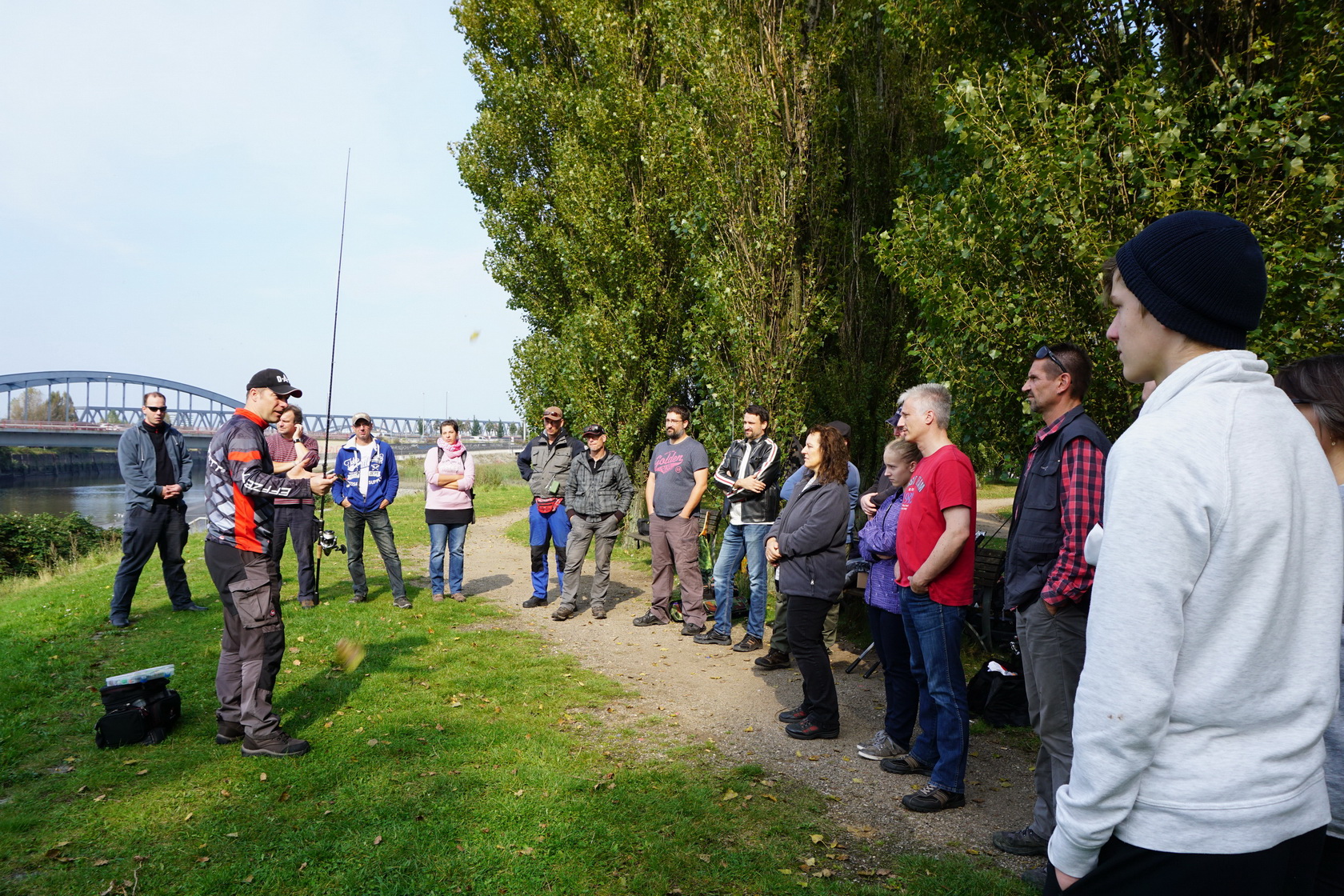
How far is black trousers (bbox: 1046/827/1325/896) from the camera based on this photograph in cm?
135

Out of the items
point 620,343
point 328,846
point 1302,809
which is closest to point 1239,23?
point 1302,809

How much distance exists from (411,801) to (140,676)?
2.38m

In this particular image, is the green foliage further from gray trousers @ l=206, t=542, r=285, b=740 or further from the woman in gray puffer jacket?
the woman in gray puffer jacket

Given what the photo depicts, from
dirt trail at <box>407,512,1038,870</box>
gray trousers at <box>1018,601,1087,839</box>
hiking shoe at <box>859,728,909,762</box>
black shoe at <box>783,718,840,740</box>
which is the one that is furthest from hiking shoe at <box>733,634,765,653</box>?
gray trousers at <box>1018,601,1087,839</box>

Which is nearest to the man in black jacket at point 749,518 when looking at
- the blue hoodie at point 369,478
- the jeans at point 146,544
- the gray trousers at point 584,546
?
the gray trousers at point 584,546

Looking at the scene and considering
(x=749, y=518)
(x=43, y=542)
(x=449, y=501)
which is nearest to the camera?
(x=749, y=518)

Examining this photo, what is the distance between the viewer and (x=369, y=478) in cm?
934

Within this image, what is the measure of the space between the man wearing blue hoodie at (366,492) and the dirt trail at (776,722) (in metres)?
1.61

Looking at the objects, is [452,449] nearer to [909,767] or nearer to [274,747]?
[274,747]

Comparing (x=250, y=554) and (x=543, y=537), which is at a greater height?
(x=250, y=554)

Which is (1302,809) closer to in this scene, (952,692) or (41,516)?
(952,692)

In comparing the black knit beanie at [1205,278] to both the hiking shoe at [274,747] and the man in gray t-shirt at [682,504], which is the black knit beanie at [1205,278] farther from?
the man in gray t-shirt at [682,504]

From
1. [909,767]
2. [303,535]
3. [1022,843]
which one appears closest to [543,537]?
[303,535]

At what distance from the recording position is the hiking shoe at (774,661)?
7406 millimetres
